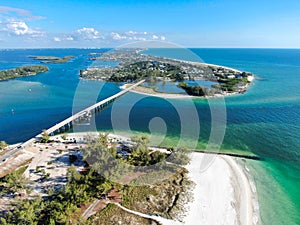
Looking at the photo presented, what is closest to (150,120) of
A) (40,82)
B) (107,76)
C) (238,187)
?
→ (238,187)

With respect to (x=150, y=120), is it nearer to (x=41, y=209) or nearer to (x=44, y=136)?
(x=44, y=136)

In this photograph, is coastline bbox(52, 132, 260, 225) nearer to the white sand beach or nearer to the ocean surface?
the white sand beach

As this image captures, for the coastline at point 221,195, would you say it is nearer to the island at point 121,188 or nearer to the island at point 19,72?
the island at point 121,188

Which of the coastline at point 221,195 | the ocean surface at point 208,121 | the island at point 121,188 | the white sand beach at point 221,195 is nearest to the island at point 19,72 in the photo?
the ocean surface at point 208,121

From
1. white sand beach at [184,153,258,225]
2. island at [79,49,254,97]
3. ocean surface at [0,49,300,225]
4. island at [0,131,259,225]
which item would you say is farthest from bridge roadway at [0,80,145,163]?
white sand beach at [184,153,258,225]

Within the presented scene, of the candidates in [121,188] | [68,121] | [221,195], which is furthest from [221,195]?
[68,121]

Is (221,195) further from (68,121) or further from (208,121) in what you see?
(68,121)
